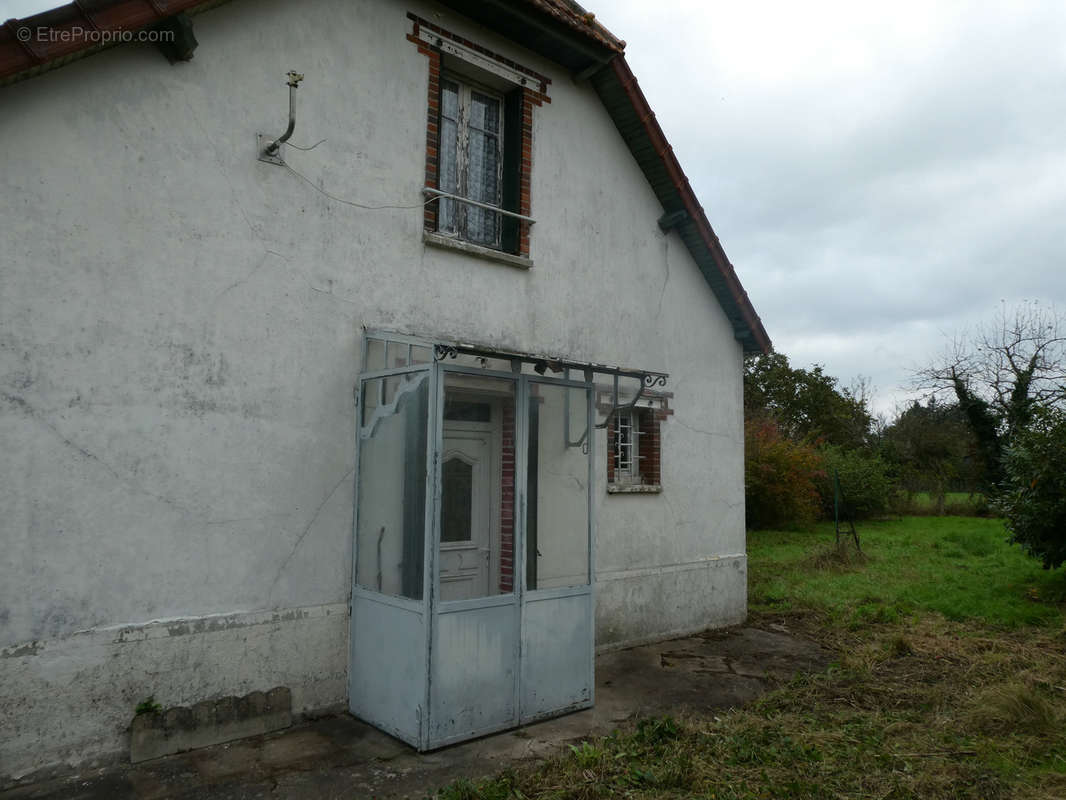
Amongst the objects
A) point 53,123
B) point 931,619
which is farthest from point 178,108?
point 931,619

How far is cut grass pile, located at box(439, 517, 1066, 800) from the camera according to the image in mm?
4508

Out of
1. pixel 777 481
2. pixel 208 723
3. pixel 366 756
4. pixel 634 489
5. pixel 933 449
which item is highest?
pixel 933 449

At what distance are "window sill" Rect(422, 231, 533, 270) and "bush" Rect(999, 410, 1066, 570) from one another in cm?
825

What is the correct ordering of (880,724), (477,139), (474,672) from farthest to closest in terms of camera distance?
(477,139), (880,724), (474,672)

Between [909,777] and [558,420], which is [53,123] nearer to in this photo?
[558,420]

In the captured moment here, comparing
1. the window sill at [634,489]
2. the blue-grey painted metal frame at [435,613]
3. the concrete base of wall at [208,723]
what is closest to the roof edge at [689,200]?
the window sill at [634,489]

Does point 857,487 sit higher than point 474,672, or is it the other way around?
point 857,487

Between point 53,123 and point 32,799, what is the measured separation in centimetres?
417

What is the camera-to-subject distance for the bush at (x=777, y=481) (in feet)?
63.6

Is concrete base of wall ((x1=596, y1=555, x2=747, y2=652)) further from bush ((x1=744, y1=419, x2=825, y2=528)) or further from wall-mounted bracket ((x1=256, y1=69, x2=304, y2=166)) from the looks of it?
bush ((x1=744, y1=419, x2=825, y2=528))

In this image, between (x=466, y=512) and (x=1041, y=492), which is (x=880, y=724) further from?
(x=1041, y=492)

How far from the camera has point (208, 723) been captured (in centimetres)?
499

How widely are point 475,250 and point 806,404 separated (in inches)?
1066

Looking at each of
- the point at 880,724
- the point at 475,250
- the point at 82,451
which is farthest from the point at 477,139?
the point at 880,724
